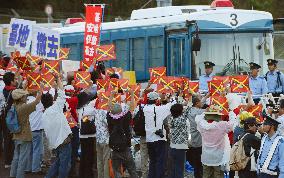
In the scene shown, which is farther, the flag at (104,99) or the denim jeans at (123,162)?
the flag at (104,99)

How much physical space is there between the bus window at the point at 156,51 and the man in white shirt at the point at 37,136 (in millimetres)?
6128

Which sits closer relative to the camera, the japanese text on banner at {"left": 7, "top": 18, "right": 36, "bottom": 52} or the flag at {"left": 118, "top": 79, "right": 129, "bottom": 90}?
the flag at {"left": 118, "top": 79, "right": 129, "bottom": 90}

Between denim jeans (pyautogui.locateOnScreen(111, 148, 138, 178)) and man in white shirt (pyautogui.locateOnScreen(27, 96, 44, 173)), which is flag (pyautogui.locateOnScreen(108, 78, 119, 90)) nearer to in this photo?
denim jeans (pyautogui.locateOnScreen(111, 148, 138, 178))

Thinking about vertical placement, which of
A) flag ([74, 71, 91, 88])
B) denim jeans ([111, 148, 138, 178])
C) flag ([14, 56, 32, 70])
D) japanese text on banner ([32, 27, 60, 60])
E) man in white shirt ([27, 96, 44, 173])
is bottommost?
denim jeans ([111, 148, 138, 178])

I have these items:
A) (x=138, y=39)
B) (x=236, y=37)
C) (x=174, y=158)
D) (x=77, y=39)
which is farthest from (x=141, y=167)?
(x=77, y=39)

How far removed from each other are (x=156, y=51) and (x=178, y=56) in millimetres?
1248

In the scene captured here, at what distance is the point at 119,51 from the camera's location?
24859 mm

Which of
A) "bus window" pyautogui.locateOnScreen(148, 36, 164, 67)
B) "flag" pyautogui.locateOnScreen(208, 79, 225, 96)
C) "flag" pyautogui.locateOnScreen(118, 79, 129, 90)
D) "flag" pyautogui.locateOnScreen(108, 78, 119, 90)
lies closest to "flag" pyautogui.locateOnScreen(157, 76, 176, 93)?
"flag" pyautogui.locateOnScreen(118, 79, 129, 90)

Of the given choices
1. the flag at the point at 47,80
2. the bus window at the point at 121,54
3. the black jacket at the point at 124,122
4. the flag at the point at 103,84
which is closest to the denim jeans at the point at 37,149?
the flag at the point at 47,80

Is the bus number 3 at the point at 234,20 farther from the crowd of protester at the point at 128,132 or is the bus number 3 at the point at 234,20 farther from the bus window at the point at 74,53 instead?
the bus window at the point at 74,53

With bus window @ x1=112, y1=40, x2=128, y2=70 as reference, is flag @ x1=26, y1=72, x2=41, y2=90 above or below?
below

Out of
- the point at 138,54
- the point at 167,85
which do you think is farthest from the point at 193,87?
the point at 138,54

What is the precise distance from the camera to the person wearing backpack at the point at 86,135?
1631 cm

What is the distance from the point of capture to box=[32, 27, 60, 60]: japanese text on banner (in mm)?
17266
